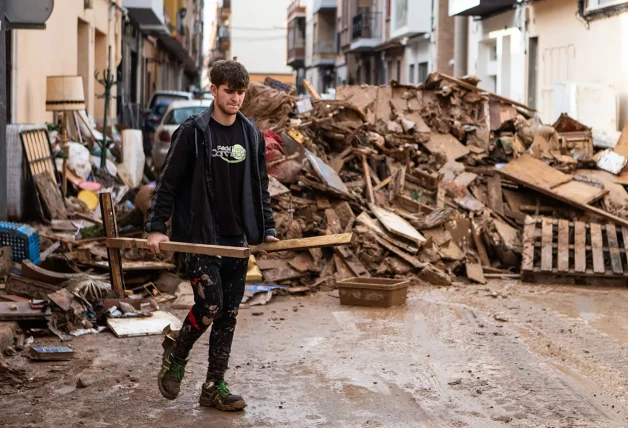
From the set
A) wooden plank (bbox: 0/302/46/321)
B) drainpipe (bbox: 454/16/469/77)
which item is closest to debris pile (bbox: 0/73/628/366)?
wooden plank (bbox: 0/302/46/321)

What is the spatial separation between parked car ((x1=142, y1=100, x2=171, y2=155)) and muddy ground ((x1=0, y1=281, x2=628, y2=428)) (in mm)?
17503

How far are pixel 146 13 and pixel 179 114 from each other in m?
10.7

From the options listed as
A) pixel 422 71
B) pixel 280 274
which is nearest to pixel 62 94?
pixel 280 274

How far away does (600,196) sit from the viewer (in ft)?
38.9

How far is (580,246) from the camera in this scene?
35.0 ft

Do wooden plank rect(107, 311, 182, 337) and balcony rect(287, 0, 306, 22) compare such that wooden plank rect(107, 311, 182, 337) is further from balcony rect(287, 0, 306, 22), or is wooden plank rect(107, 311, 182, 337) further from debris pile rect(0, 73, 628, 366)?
balcony rect(287, 0, 306, 22)

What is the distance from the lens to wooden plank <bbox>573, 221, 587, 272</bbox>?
33.9 feet

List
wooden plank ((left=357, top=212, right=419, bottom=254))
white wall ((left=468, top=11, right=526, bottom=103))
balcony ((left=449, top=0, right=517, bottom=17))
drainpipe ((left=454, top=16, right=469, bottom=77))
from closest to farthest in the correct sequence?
wooden plank ((left=357, top=212, right=419, bottom=254)) → white wall ((left=468, top=11, right=526, bottom=103)) → balcony ((left=449, top=0, right=517, bottom=17)) → drainpipe ((left=454, top=16, right=469, bottom=77))

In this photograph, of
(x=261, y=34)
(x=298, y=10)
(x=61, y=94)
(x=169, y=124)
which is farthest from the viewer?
(x=261, y=34)

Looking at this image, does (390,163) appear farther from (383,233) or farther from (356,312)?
(356,312)

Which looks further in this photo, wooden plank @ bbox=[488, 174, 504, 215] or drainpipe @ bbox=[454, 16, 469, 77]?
drainpipe @ bbox=[454, 16, 469, 77]

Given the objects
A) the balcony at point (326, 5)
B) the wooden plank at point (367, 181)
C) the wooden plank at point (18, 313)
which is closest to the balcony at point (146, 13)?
the wooden plank at point (367, 181)

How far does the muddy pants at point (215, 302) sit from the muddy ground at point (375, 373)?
0.33 m

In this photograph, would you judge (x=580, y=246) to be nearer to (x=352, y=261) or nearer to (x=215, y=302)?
(x=352, y=261)
